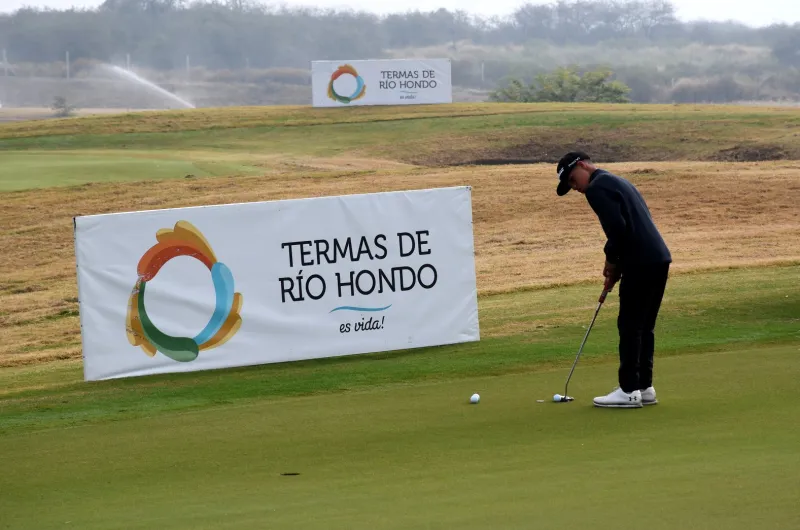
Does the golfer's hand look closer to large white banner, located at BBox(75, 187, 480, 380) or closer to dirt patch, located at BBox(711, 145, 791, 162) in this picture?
large white banner, located at BBox(75, 187, 480, 380)

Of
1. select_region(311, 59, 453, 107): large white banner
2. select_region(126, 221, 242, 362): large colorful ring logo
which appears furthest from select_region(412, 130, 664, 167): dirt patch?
select_region(126, 221, 242, 362): large colorful ring logo

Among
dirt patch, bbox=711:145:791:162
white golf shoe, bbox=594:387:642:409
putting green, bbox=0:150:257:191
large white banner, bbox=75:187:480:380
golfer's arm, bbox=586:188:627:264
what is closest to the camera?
golfer's arm, bbox=586:188:627:264

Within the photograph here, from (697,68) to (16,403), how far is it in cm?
8823

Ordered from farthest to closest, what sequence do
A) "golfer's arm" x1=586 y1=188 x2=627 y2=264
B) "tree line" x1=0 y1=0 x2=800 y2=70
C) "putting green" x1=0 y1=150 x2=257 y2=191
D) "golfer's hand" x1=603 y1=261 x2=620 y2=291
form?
"tree line" x1=0 y1=0 x2=800 y2=70 < "putting green" x1=0 y1=150 x2=257 y2=191 < "golfer's hand" x1=603 y1=261 x2=620 y2=291 < "golfer's arm" x1=586 y1=188 x2=627 y2=264

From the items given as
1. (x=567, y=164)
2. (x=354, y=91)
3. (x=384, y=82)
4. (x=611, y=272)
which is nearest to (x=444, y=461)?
(x=611, y=272)

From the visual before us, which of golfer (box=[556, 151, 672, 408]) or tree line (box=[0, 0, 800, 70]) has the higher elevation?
tree line (box=[0, 0, 800, 70])

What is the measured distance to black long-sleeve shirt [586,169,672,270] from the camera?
8.25 meters

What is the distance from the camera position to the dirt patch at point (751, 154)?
117 ft

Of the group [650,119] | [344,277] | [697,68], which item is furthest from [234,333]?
[697,68]

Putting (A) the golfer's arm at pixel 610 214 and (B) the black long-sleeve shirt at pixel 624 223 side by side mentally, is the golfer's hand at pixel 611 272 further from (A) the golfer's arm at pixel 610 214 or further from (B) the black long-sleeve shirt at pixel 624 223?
(A) the golfer's arm at pixel 610 214

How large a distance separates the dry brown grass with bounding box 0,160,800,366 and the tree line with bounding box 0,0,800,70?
74.3m

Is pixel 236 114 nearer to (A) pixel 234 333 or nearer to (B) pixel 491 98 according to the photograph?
(B) pixel 491 98

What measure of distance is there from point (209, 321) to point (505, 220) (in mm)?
14755

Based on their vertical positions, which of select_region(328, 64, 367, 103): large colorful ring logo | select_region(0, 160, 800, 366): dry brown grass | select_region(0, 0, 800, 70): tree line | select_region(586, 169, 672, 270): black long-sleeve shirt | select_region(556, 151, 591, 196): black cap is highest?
select_region(0, 0, 800, 70): tree line
